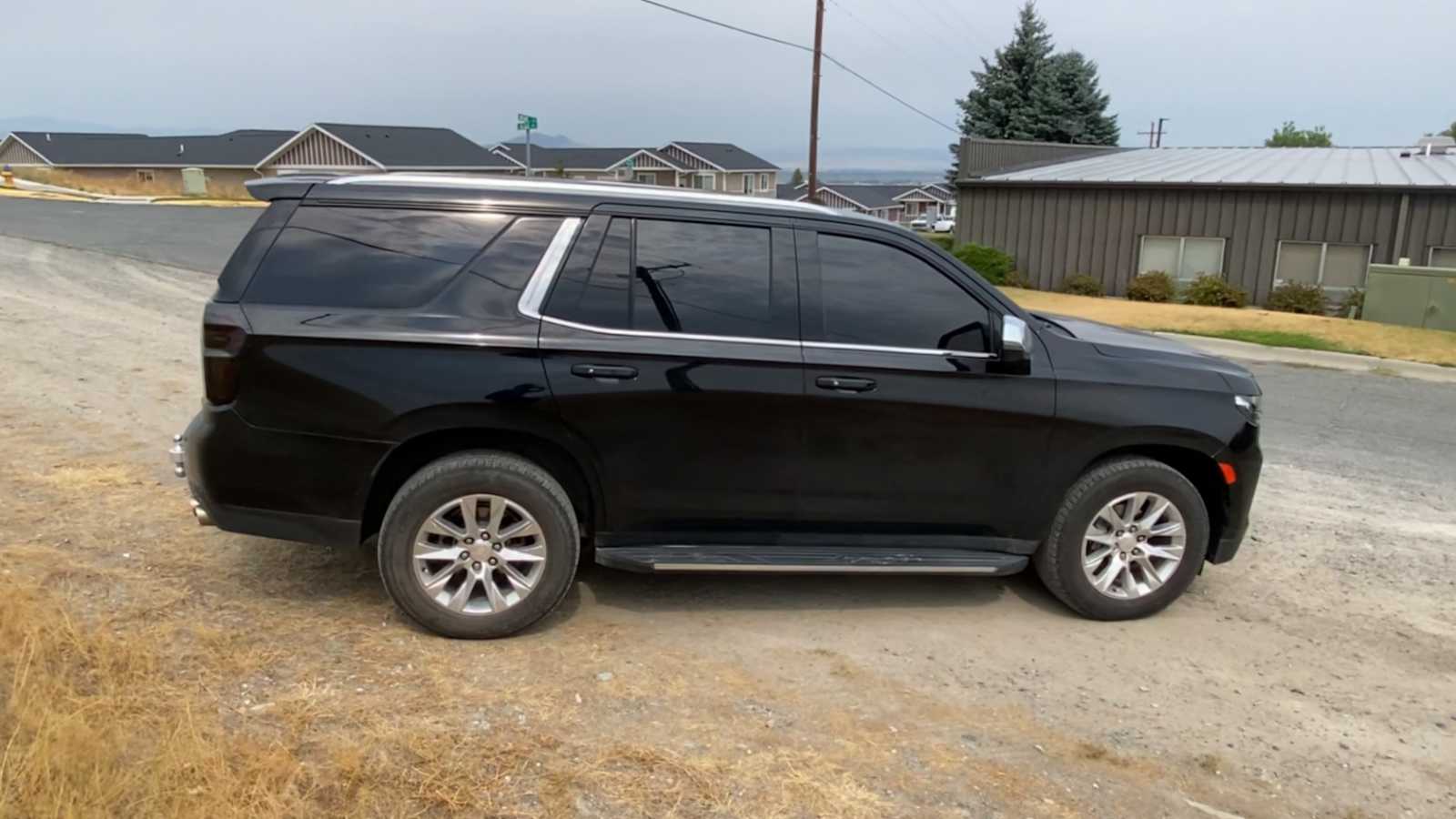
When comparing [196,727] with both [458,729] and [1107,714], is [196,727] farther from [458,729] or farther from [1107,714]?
[1107,714]

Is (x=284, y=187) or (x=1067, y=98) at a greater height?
(x=1067, y=98)

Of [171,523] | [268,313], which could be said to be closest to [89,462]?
[171,523]

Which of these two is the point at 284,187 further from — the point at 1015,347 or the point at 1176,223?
the point at 1176,223

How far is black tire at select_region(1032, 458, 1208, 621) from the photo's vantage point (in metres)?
4.75

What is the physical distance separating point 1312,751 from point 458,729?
310cm

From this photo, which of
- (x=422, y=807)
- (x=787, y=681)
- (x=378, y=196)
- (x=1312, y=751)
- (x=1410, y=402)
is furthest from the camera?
(x=1410, y=402)

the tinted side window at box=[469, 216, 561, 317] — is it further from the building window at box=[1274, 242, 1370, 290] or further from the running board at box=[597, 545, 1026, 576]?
the building window at box=[1274, 242, 1370, 290]

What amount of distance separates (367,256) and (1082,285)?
73.9ft

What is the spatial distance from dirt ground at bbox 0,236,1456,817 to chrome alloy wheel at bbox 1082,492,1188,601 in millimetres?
216

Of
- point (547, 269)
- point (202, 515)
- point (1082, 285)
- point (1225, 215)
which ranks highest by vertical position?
point (1225, 215)

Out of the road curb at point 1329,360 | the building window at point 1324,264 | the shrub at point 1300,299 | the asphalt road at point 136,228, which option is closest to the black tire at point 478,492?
the road curb at point 1329,360

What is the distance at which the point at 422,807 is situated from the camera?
3.11m

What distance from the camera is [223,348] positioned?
422 cm

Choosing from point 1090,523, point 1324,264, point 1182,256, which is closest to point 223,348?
point 1090,523
